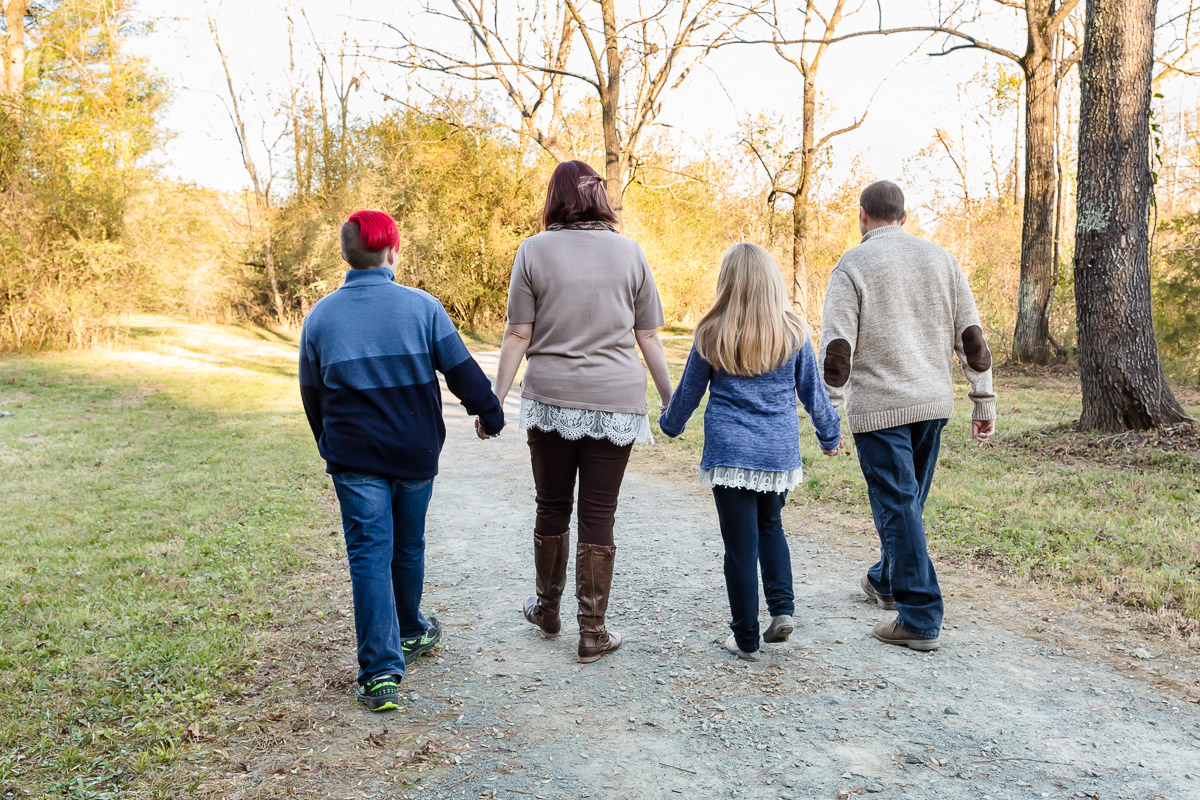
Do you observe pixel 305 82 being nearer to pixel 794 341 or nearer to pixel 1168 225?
pixel 1168 225

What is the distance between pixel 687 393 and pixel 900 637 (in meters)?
1.52

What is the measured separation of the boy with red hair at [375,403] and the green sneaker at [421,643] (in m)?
0.34

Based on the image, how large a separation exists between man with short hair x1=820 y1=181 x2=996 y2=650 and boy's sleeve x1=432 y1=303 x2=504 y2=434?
1.61 meters

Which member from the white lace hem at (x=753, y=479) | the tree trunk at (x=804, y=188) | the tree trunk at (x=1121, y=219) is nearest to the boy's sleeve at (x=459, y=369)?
the white lace hem at (x=753, y=479)

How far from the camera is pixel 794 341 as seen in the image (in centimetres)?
373

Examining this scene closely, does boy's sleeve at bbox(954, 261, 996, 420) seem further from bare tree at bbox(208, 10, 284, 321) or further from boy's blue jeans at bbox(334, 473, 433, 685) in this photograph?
bare tree at bbox(208, 10, 284, 321)

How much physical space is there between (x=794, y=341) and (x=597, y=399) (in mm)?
908

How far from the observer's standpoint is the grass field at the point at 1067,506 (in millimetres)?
4715

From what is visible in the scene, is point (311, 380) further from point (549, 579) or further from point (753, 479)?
point (753, 479)

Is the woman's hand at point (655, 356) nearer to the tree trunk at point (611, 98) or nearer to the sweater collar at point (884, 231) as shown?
the sweater collar at point (884, 231)

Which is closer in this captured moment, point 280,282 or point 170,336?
point 170,336

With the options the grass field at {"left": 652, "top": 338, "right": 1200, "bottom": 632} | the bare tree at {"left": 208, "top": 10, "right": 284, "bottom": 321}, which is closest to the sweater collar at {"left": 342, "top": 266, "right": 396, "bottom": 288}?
the grass field at {"left": 652, "top": 338, "right": 1200, "bottom": 632}

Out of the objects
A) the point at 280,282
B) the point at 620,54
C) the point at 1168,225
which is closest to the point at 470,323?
the point at 280,282

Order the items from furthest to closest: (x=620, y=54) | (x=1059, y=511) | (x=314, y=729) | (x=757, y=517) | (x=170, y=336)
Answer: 1. (x=170, y=336)
2. (x=620, y=54)
3. (x=1059, y=511)
4. (x=757, y=517)
5. (x=314, y=729)
